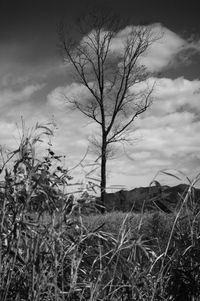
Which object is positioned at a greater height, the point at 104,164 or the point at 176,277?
the point at 104,164

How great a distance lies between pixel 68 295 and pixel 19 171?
A: 2.54 ft

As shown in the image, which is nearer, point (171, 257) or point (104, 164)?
point (171, 257)

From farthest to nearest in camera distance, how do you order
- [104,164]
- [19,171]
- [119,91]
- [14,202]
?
[119,91] < [104,164] < [19,171] < [14,202]

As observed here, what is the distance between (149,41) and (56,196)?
18.5 meters

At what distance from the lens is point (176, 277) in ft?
8.31

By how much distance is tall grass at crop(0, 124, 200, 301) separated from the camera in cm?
224

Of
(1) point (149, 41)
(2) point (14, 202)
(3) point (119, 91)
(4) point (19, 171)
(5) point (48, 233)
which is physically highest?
(1) point (149, 41)

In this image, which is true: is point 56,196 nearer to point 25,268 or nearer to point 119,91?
point 25,268

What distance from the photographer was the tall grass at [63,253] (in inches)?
88.4

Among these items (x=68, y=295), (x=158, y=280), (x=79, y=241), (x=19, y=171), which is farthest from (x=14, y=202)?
(x=158, y=280)

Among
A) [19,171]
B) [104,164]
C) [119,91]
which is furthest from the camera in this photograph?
[119,91]

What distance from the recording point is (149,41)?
20.0 m

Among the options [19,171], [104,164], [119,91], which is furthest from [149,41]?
[19,171]

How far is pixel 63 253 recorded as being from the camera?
7.91ft
